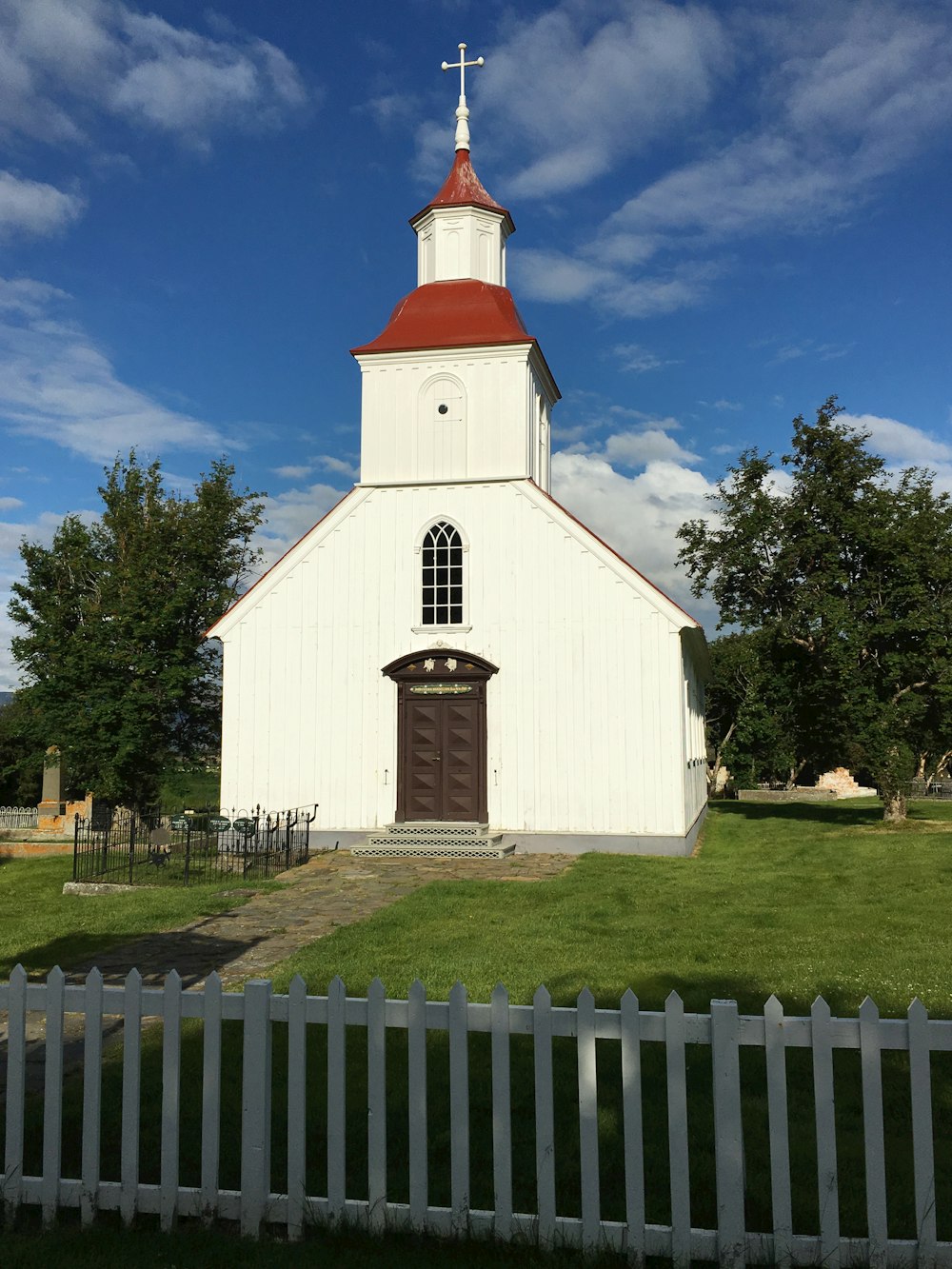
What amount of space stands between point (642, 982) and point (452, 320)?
56.0 ft

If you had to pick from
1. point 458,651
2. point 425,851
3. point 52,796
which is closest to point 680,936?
point 425,851

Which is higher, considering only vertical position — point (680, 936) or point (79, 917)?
point (680, 936)

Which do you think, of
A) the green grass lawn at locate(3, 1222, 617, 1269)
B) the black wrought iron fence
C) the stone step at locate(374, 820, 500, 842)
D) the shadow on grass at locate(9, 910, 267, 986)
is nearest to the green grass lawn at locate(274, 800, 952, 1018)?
the shadow on grass at locate(9, 910, 267, 986)

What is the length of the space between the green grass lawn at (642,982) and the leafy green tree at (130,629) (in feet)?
46.6

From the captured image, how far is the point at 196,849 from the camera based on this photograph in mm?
18484

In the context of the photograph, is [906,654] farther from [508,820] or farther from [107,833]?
[107,833]

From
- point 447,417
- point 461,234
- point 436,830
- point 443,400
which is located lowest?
point 436,830

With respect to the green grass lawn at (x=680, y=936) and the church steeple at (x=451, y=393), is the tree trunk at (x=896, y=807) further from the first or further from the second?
the church steeple at (x=451, y=393)

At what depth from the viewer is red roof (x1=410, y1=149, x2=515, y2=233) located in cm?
2316

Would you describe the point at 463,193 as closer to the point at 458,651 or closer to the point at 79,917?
the point at 458,651

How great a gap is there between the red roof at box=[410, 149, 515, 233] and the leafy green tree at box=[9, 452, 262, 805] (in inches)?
467

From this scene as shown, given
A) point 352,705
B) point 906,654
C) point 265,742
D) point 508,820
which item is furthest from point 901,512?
point 265,742

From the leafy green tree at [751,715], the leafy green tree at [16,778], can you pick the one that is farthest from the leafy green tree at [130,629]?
the leafy green tree at [751,715]

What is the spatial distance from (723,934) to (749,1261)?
6383mm
